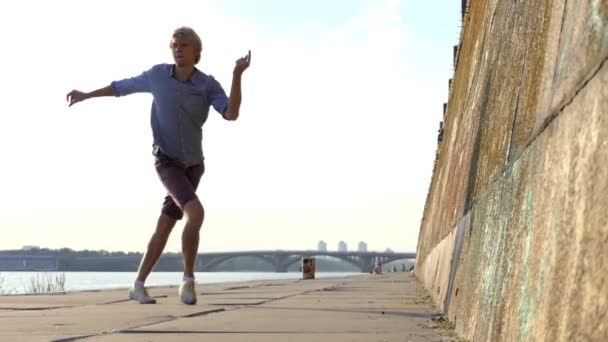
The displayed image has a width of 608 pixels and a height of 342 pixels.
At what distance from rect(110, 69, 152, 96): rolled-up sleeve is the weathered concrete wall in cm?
323

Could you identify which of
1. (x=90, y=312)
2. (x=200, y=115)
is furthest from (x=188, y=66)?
(x=90, y=312)

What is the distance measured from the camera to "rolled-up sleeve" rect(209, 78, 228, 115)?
5.89 m

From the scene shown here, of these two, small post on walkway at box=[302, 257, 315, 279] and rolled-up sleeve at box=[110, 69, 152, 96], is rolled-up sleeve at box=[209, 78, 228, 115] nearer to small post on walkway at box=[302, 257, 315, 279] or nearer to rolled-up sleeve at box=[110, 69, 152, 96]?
rolled-up sleeve at box=[110, 69, 152, 96]

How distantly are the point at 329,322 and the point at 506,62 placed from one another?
1813 millimetres

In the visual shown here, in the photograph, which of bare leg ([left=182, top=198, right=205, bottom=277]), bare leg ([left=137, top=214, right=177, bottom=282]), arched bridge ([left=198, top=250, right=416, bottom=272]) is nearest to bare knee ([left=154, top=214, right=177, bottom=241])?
bare leg ([left=137, top=214, right=177, bottom=282])

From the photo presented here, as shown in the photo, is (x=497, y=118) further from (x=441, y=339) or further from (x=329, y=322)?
(x=329, y=322)

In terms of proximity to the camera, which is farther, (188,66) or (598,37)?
(188,66)

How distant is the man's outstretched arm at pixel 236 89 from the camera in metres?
5.42

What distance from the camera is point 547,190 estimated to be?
6.12ft

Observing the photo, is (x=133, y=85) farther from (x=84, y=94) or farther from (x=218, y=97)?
(x=218, y=97)

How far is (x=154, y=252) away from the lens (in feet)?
20.7

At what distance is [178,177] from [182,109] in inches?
18.5

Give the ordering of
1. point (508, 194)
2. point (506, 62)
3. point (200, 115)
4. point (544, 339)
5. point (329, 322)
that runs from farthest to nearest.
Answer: point (200, 115), point (329, 322), point (506, 62), point (508, 194), point (544, 339)

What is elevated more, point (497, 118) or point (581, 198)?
point (497, 118)
